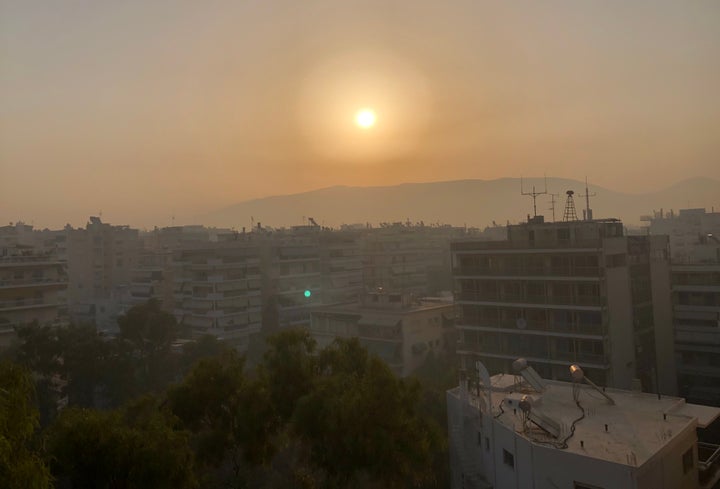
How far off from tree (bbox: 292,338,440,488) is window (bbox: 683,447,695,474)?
6.14 m

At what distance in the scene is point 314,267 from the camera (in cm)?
5362

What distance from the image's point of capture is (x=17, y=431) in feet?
19.7

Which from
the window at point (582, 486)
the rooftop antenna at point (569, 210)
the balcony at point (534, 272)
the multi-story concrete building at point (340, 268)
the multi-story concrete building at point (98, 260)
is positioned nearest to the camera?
the window at point (582, 486)

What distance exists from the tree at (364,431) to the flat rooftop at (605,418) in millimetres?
3341

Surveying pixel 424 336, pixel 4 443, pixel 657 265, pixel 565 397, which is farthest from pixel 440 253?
pixel 4 443

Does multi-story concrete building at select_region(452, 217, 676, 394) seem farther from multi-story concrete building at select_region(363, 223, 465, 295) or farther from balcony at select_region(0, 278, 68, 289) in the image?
multi-story concrete building at select_region(363, 223, 465, 295)

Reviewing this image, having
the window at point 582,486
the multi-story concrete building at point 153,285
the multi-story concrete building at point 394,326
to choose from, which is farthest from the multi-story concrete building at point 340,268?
the window at point 582,486

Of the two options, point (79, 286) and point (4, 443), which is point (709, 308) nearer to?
point (4, 443)

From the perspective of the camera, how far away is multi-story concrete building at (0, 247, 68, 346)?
36.0 metres

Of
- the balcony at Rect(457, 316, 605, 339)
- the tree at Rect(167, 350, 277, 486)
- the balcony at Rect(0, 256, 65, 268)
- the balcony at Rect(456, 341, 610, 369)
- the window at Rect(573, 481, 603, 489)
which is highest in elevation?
the balcony at Rect(0, 256, 65, 268)

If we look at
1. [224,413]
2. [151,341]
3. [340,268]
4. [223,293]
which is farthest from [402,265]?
[224,413]

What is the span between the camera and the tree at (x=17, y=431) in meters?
5.44

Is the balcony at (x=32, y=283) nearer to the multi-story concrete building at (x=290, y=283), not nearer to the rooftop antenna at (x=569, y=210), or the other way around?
the multi-story concrete building at (x=290, y=283)

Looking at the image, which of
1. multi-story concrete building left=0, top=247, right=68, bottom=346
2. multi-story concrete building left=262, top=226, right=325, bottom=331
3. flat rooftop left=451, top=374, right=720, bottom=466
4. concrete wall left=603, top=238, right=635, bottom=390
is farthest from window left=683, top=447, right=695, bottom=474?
multi-story concrete building left=262, top=226, right=325, bottom=331
